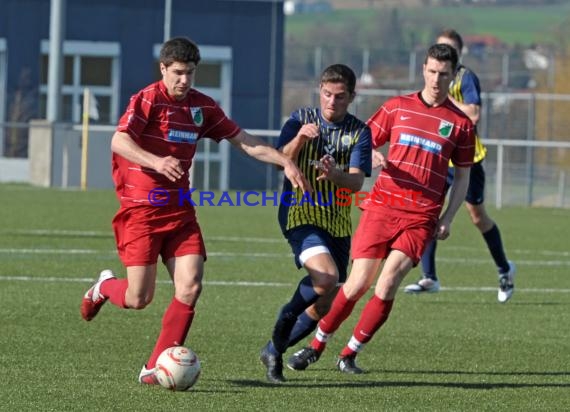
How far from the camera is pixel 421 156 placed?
328 inches

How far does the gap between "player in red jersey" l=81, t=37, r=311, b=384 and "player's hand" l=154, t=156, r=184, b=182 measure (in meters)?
0.16

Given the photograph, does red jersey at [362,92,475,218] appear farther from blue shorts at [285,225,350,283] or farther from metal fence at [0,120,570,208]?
metal fence at [0,120,570,208]

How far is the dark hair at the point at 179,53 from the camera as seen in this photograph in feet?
24.4

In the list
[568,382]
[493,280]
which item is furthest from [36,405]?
[493,280]

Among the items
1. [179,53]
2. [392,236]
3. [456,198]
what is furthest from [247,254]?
[179,53]

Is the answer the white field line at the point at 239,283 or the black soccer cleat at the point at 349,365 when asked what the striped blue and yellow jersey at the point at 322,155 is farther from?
the white field line at the point at 239,283

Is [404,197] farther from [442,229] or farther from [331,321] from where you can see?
[331,321]

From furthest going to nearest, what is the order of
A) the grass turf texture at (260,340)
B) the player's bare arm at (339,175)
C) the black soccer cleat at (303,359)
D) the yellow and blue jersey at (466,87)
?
the yellow and blue jersey at (466,87), the black soccer cleat at (303,359), the player's bare arm at (339,175), the grass turf texture at (260,340)

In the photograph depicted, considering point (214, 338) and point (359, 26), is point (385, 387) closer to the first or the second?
point (214, 338)

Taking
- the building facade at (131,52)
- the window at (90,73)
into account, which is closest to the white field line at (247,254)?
the building facade at (131,52)

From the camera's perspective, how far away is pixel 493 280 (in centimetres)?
1364

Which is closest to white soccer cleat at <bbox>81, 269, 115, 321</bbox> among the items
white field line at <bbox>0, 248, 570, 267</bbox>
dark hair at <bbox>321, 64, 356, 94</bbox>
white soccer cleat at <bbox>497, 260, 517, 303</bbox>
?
dark hair at <bbox>321, 64, 356, 94</bbox>

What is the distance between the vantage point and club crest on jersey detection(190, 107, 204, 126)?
A: 7.70 m

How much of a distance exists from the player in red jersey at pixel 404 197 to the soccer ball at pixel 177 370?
1.09 metres
